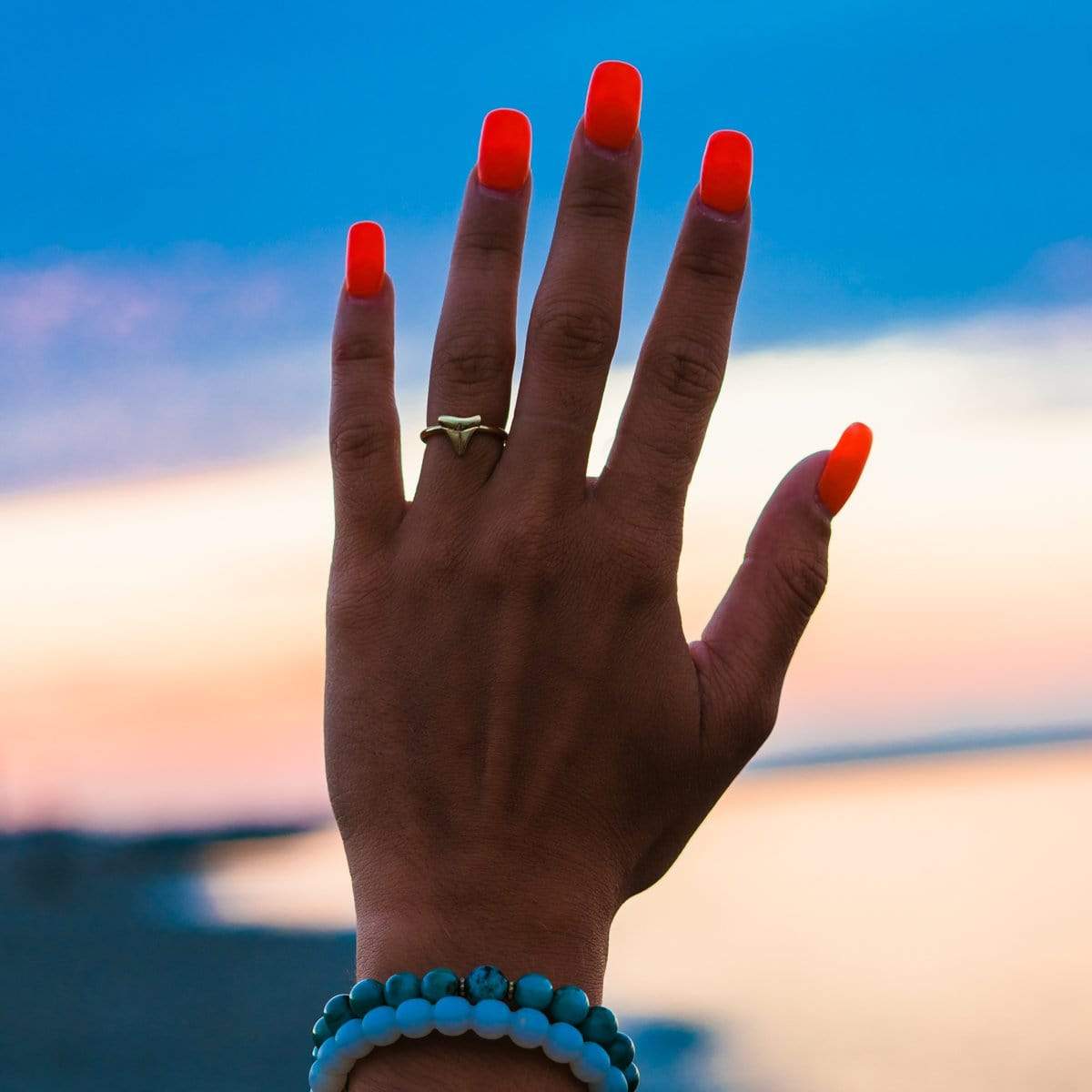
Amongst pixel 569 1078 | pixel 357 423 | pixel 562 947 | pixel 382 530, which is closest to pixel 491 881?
pixel 562 947

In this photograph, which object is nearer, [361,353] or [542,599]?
[542,599]

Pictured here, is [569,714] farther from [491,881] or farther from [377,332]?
[377,332]

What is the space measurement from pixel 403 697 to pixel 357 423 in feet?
1.94

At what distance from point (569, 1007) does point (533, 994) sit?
5cm

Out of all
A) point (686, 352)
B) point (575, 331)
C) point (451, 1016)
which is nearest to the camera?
point (451, 1016)

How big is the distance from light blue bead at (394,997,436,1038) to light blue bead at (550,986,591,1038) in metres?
0.17

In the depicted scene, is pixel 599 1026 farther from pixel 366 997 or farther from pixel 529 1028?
pixel 366 997

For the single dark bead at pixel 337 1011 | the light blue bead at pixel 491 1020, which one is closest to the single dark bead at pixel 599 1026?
the light blue bead at pixel 491 1020

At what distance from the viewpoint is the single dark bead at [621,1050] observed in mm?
1727

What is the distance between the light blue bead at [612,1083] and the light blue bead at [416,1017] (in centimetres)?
26

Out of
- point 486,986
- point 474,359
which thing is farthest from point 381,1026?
point 474,359

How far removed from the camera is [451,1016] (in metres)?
1.63

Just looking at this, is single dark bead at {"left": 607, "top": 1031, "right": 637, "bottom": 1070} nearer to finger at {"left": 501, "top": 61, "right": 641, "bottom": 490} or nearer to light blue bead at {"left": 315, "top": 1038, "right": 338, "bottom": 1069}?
light blue bead at {"left": 315, "top": 1038, "right": 338, "bottom": 1069}

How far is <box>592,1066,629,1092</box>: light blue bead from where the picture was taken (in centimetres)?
172
